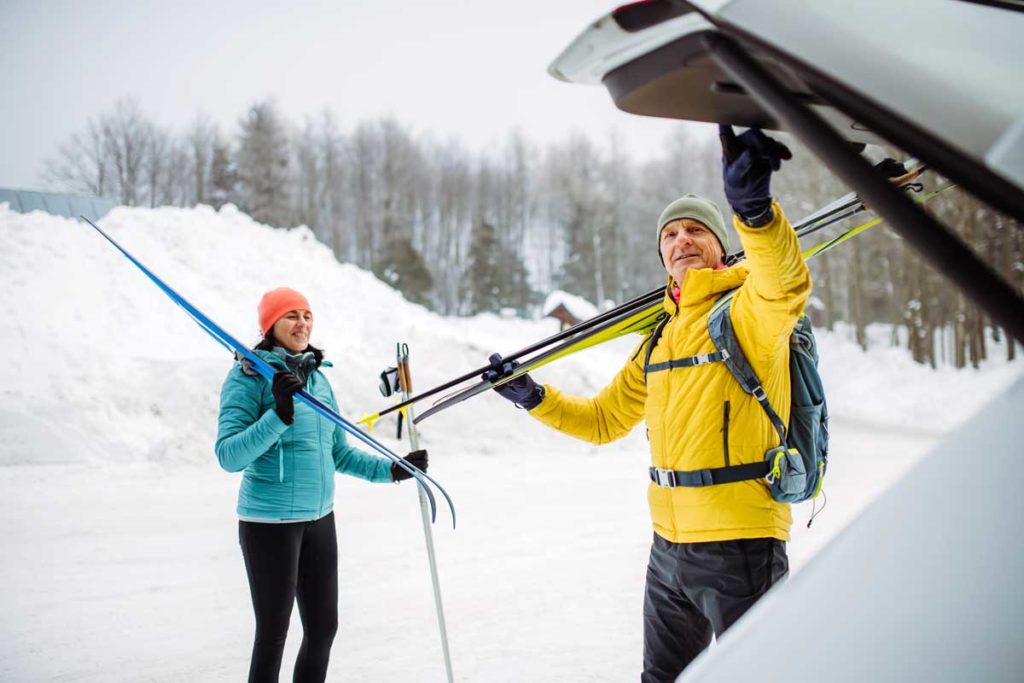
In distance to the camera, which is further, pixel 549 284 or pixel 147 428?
pixel 549 284

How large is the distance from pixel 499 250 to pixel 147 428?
2527 cm

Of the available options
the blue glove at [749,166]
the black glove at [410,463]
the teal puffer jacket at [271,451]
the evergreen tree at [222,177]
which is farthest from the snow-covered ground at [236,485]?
the evergreen tree at [222,177]

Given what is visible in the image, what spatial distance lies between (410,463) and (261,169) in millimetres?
32805

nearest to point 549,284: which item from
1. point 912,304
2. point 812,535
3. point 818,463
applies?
point 912,304

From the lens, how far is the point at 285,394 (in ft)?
9.07

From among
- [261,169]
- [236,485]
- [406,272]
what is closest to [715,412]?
[236,485]

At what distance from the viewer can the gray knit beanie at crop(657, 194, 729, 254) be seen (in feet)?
7.97

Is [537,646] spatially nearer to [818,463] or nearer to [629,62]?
[818,463]

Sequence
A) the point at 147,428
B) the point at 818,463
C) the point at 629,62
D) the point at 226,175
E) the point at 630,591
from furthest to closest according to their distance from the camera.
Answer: the point at 226,175, the point at 147,428, the point at 630,591, the point at 818,463, the point at 629,62

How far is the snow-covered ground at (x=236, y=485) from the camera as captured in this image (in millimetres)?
4230

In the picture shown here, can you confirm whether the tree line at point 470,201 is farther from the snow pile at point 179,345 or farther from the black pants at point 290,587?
the black pants at point 290,587

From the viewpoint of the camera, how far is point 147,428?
9469 mm

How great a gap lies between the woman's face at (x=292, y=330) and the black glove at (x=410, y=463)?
0.71 metres

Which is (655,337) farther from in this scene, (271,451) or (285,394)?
(271,451)
